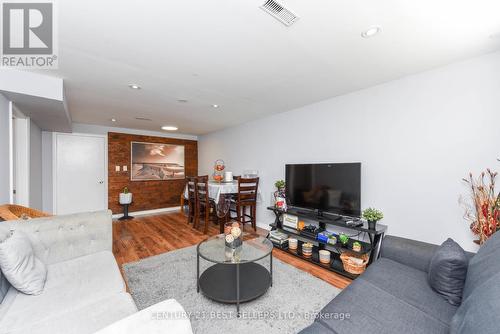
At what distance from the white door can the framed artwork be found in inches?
25.6

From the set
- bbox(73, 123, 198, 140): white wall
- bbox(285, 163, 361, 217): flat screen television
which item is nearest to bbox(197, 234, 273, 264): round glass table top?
bbox(285, 163, 361, 217): flat screen television

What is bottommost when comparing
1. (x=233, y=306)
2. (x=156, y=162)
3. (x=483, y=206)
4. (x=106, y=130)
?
(x=233, y=306)

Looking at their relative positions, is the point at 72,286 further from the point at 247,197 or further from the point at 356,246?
the point at 247,197

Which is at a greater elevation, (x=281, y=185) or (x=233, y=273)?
(x=281, y=185)

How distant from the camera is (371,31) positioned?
1515 millimetres

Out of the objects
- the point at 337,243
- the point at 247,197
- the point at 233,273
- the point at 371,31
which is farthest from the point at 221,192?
the point at 371,31

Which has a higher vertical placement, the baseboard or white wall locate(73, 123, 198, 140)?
white wall locate(73, 123, 198, 140)

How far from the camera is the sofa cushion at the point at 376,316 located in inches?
41.4

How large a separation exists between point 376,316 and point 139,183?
5.42 m

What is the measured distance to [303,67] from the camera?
2055 millimetres

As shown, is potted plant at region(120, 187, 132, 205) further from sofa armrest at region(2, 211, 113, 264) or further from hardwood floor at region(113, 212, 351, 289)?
sofa armrest at region(2, 211, 113, 264)

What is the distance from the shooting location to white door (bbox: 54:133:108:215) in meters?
4.34

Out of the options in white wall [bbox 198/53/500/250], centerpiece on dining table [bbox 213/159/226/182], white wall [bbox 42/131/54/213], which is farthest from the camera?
centerpiece on dining table [bbox 213/159/226/182]

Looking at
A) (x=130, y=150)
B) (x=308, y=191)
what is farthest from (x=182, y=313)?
(x=130, y=150)
